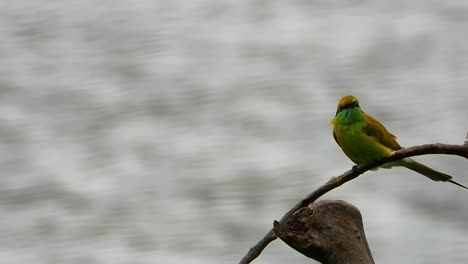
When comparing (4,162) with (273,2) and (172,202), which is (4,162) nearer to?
(172,202)

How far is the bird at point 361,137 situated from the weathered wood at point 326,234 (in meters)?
0.44

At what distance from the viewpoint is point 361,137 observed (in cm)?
368

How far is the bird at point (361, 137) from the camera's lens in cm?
368

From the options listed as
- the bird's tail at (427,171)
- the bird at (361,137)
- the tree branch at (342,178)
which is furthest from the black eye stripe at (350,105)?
the tree branch at (342,178)

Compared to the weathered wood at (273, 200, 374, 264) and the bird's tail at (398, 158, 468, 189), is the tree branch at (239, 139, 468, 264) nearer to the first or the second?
the weathered wood at (273, 200, 374, 264)

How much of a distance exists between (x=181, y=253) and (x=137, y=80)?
126 centimetres

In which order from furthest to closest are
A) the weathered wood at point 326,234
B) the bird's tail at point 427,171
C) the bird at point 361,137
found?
the bird at point 361,137 → the bird's tail at point 427,171 → the weathered wood at point 326,234

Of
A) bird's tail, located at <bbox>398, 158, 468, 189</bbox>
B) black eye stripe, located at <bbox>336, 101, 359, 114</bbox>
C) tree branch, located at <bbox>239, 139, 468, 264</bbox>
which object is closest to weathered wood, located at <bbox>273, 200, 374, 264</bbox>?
tree branch, located at <bbox>239, 139, 468, 264</bbox>

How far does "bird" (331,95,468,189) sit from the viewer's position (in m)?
3.68

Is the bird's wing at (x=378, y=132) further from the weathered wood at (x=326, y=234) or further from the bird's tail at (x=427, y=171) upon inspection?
the weathered wood at (x=326, y=234)

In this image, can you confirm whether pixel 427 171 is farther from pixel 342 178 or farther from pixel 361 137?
pixel 342 178

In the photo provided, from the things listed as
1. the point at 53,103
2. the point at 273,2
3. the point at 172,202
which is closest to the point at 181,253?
Result: the point at 172,202

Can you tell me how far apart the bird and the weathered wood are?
0.44m

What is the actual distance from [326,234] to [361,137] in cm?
53
